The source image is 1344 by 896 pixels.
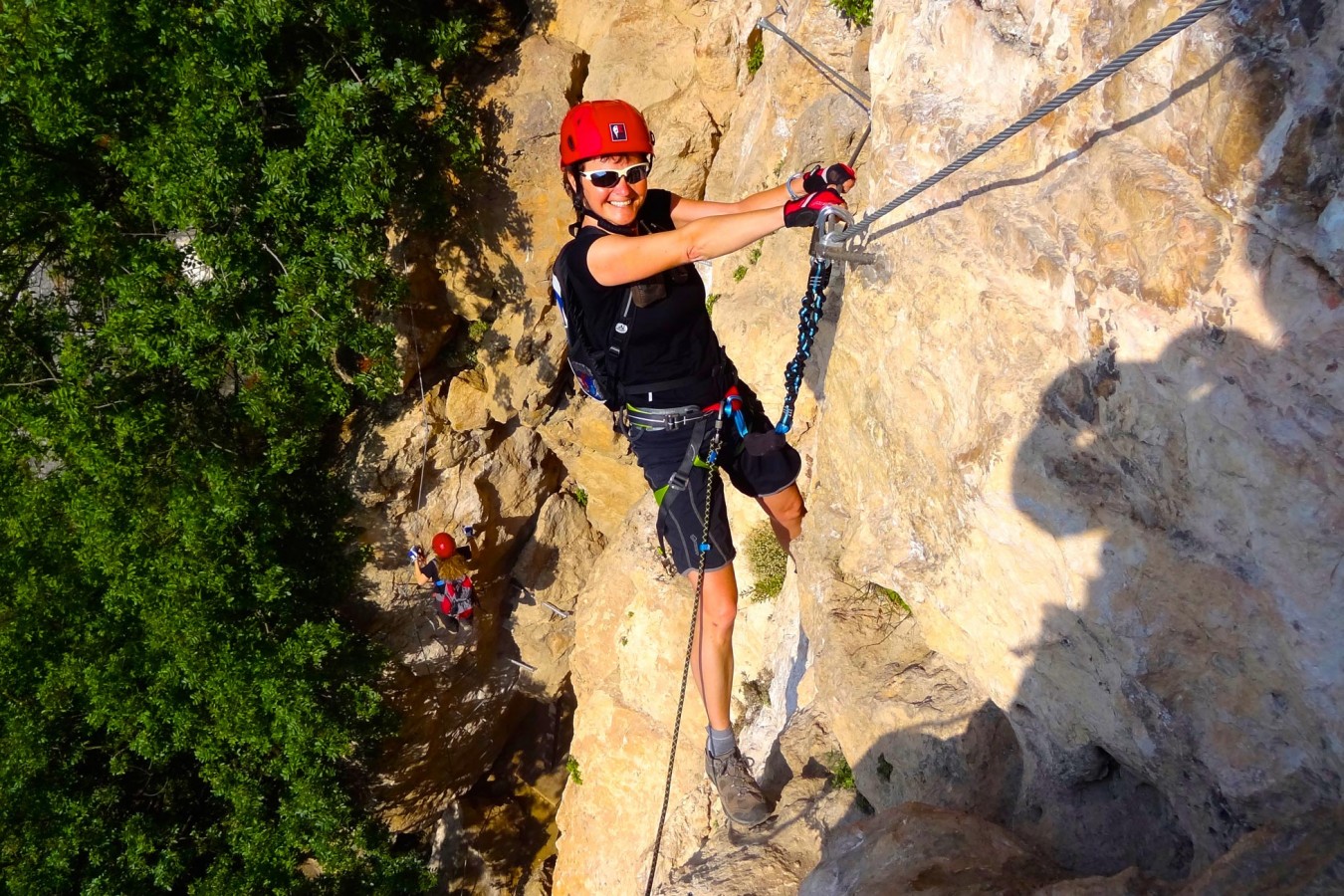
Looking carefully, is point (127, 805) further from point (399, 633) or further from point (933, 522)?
point (933, 522)

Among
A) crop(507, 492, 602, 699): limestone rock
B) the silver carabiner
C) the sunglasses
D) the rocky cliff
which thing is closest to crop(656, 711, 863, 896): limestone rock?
the rocky cliff

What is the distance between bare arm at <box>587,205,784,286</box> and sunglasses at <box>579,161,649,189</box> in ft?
1.54

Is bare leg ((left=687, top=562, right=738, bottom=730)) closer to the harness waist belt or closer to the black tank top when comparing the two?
the harness waist belt

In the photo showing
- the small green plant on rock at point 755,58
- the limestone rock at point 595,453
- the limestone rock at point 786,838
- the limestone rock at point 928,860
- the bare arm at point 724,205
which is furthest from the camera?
the limestone rock at point 595,453

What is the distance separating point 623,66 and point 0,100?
541 centimetres

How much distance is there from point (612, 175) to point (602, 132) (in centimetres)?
17

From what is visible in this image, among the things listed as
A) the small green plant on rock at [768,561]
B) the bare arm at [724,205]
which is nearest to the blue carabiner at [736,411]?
the bare arm at [724,205]

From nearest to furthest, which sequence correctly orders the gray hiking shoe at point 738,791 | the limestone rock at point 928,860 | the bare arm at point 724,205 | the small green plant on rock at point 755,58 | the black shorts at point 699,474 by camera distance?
the limestone rock at point 928,860, the bare arm at point 724,205, the black shorts at point 699,474, the gray hiking shoe at point 738,791, the small green plant on rock at point 755,58

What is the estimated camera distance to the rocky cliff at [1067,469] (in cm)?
189

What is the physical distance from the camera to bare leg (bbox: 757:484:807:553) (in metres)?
4.75

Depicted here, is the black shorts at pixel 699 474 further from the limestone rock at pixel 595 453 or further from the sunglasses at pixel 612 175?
the limestone rock at pixel 595 453

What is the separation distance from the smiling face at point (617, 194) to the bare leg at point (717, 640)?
1876mm

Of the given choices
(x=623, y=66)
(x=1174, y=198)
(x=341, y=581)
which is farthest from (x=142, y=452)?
(x=1174, y=198)

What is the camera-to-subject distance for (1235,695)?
2.16m
